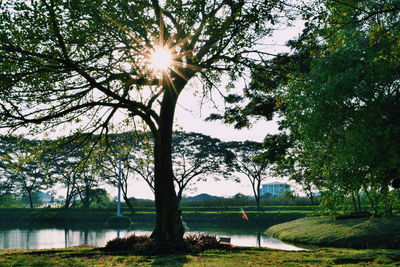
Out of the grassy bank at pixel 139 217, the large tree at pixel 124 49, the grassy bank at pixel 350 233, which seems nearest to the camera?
the large tree at pixel 124 49

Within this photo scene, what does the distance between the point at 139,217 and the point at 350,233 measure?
28838mm

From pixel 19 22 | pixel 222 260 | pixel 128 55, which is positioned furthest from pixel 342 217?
pixel 19 22

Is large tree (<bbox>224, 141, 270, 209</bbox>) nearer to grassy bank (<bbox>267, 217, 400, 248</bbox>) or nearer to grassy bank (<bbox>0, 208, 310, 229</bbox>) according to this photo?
grassy bank (<bbox>0, 208, 310, 229</bbox>)

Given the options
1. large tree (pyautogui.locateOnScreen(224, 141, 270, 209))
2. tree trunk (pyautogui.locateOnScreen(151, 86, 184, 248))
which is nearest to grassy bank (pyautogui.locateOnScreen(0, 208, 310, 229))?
large tree (pyautogui.locateOnScreen(224, 141, 270, 209))

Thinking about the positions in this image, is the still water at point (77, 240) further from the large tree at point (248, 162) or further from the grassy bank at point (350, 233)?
the large tree at point (248, 162)

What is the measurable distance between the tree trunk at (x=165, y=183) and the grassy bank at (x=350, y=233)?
9579 millimetres

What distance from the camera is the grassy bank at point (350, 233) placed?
18156 millimetres

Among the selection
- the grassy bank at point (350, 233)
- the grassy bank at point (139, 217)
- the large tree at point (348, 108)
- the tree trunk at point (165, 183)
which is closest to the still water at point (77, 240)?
the grassy bank at point (350, 233)

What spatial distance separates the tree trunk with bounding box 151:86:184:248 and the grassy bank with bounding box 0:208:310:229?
2512cm

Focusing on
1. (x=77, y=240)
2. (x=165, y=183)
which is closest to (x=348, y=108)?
(x=165, y=183)

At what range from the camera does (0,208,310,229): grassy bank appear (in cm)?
4003

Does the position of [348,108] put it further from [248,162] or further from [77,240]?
[248,162]

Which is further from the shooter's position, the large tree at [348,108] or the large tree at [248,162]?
the large tree at [248,162]

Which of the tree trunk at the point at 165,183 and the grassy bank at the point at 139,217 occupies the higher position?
the tree trunk at the point at 165,183
